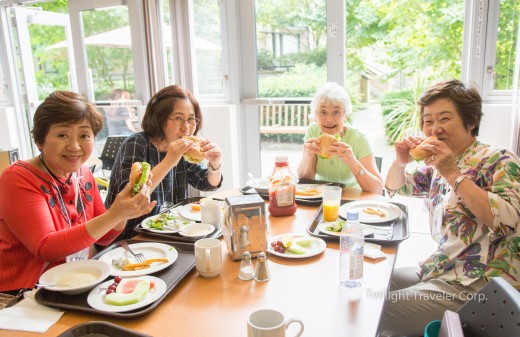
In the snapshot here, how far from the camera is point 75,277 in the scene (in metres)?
1.25

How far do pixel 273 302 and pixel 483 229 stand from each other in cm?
90

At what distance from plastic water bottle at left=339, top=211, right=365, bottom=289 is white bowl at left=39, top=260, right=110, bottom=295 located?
29.8 inches

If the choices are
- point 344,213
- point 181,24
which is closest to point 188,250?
point 344,213

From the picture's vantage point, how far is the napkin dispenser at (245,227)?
4.69 ft

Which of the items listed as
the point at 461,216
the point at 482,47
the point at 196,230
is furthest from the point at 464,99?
the point at 482,47

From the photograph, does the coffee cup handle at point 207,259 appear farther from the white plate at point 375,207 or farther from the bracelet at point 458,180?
the bracelet at point 458,180

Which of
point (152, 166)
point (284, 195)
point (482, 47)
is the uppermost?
point (482, 47)

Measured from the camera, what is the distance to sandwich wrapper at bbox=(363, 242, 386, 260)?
4.69 feet

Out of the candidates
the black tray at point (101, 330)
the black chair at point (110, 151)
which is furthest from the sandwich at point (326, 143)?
the black chair at point (110, 151)

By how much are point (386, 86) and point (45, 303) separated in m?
4.93

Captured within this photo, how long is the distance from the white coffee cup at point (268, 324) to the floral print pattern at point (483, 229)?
0.91 m

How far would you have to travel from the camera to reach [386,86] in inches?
206

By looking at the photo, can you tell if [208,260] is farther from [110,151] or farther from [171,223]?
[110,151]

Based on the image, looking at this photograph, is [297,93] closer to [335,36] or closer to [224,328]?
[335,36]
